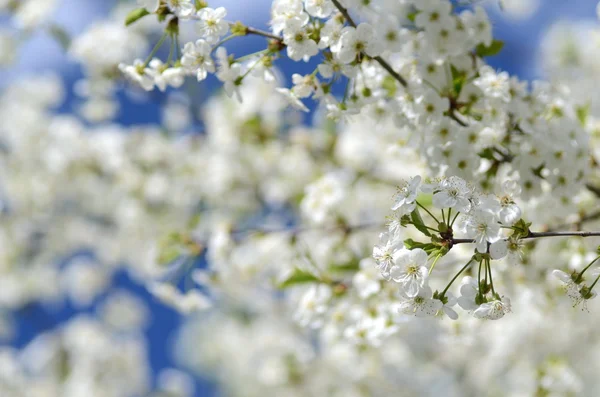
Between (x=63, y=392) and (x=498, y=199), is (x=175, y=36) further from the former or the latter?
(x=63, y=392)

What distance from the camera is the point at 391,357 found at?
4773mm

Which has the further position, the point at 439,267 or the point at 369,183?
the point at 369,183

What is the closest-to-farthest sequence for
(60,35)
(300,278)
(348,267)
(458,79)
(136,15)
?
(136,15), (458,79), (300,278), (348,267), (60,35)

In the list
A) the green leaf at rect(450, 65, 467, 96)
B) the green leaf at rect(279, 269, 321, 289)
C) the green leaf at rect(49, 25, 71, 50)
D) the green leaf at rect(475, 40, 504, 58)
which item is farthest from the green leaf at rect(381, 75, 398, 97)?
the green leaf at rect(49, 25, 71, 50)

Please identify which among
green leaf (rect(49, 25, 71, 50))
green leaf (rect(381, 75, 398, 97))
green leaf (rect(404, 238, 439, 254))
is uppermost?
green leaf (rect(381, 75, 398, 97))

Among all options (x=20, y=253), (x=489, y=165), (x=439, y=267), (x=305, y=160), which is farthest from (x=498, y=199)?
(x=20, y=253)

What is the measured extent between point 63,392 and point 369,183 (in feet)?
14.0

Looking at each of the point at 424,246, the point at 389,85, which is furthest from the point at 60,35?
the point at 424,246

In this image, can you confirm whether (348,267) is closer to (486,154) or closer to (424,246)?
(486,154)

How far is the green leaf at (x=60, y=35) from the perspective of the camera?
14.8 ft

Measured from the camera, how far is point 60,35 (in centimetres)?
452

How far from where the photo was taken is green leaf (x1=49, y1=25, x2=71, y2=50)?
4.51 meters

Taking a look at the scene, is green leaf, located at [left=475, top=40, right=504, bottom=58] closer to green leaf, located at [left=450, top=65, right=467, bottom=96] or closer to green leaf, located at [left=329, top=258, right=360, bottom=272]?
green leaf, located at [left=450, top=65, right=467, bottom=96]

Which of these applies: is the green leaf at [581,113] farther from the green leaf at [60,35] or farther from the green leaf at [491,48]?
the green leaf at [60,35]
